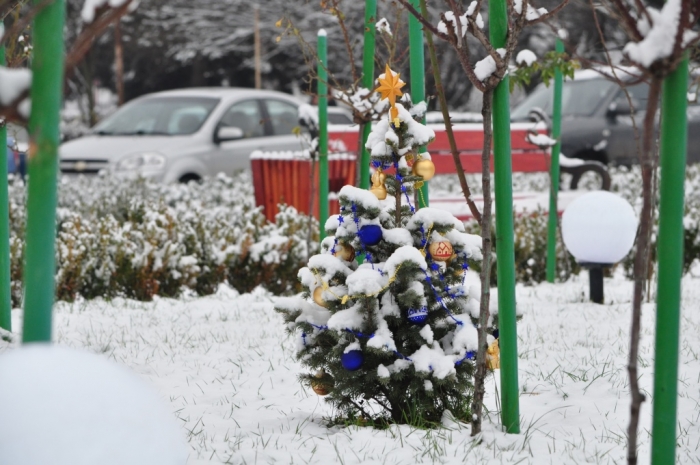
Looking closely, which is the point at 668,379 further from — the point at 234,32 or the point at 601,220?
the point at 234,32

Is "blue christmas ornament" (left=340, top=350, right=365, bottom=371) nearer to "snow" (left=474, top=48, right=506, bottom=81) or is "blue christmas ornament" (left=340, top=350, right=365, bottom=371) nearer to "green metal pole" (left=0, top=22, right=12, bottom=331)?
"snow" (left=474, top=48, right=506, bottom=81)

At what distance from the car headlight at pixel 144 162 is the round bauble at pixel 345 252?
7.02 meters

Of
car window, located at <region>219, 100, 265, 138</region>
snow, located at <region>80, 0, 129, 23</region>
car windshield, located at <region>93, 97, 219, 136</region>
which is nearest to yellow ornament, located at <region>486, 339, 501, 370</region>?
snow, located at <region>80, 0, 129, 23</region>

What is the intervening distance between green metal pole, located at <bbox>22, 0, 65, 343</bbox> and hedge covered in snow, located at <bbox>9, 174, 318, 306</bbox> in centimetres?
399

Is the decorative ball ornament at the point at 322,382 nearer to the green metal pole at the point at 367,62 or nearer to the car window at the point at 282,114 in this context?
the green metal pole at the point at 367,62

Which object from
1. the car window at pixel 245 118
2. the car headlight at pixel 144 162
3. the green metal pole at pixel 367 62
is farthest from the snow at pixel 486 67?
the car window at pixel 245 118

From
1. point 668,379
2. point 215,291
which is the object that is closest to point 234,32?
point 215,291

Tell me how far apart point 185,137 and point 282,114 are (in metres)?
1.76

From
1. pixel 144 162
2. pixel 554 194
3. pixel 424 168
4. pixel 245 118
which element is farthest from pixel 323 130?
pixel 245 118

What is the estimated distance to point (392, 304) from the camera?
2.64 m

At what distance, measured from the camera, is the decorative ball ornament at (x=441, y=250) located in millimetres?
2600

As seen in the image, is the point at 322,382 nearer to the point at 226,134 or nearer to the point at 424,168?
the point at 424,168

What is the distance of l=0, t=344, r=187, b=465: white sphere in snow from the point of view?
1.27 meters

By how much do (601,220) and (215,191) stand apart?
4.32 meters
